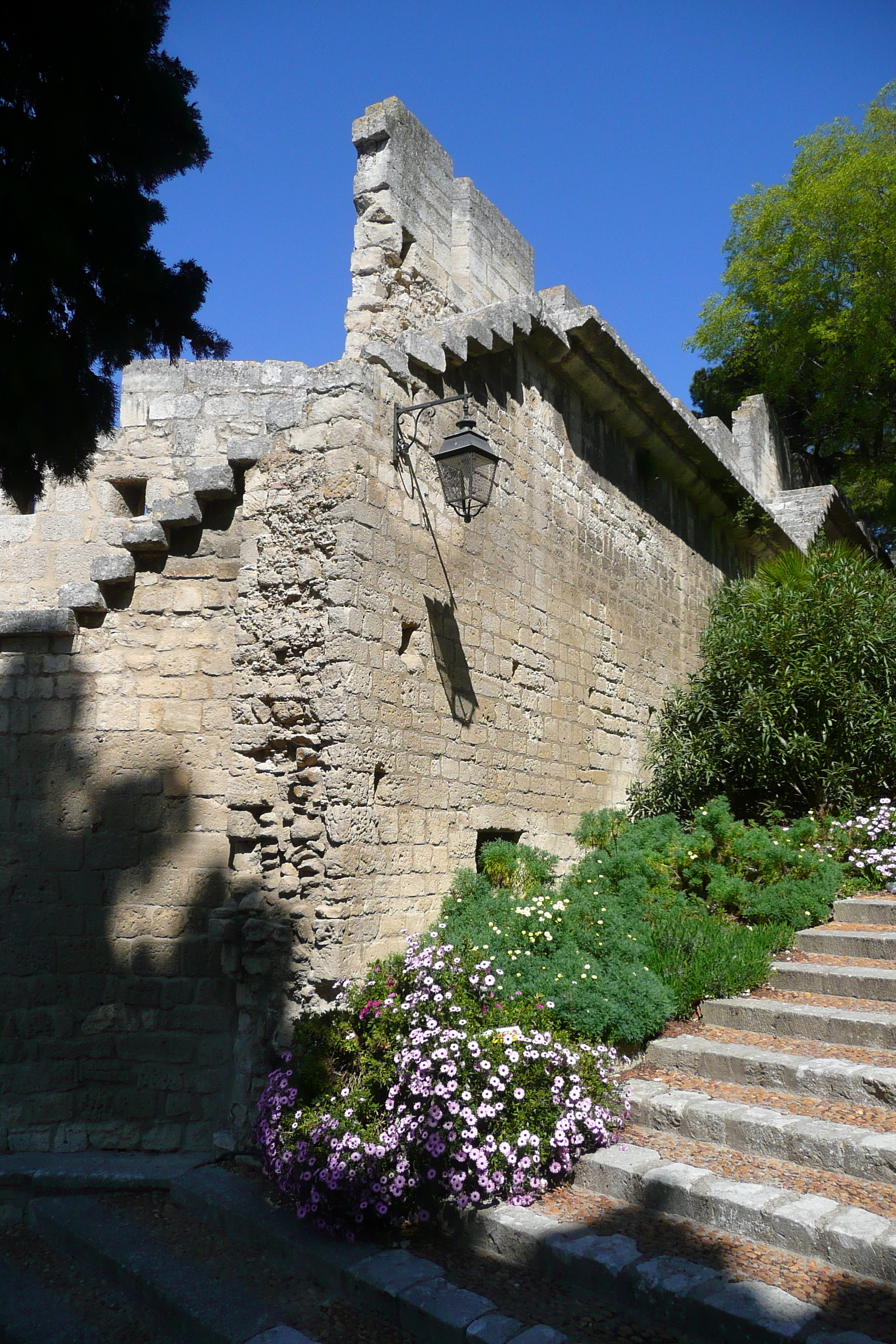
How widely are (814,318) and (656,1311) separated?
709 inches

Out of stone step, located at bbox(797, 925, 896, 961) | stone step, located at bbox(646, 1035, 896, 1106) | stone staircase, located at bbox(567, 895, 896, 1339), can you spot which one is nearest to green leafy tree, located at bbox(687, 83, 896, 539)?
stone step, located at bbox(797, 925, 896, 961)

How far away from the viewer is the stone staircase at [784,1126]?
3369 mm

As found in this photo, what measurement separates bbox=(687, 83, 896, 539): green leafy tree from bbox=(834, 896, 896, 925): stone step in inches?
489

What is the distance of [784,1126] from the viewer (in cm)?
396

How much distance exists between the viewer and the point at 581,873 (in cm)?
688

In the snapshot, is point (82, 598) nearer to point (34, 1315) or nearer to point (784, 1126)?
point (34, 1315)

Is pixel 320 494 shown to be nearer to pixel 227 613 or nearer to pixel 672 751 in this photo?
pixel 227 613

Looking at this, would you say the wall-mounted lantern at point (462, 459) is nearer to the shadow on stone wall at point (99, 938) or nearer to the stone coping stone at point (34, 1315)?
the shadow on stone wall at point (99, 938)

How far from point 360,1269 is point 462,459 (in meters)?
4.00

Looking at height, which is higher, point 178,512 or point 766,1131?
point 178,512

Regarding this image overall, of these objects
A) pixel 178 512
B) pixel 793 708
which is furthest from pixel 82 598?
pixel 793 708

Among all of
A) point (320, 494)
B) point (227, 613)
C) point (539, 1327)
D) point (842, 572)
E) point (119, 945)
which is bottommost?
point (539, 1327)

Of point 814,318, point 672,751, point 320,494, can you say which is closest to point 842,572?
point 672,751

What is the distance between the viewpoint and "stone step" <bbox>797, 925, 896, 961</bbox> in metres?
5.79
